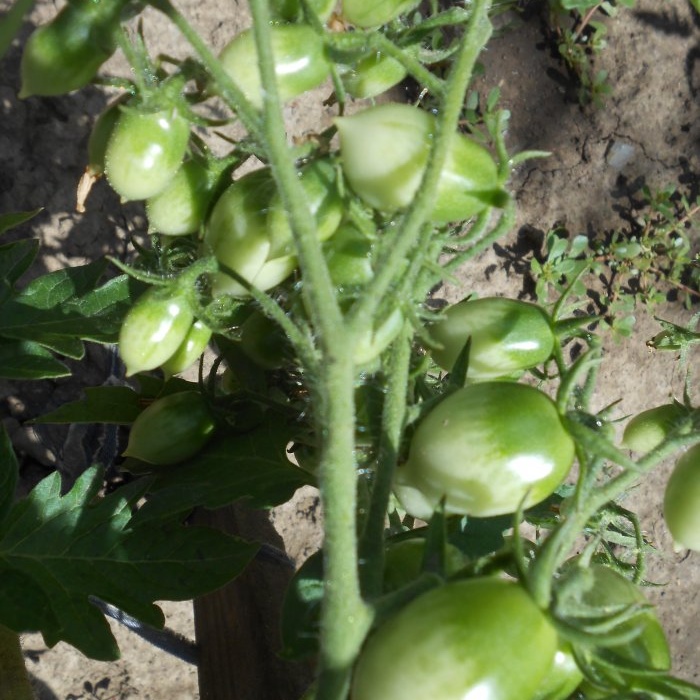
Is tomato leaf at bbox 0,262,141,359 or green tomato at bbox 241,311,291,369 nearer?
green tomato at bbox 241,311,291,369

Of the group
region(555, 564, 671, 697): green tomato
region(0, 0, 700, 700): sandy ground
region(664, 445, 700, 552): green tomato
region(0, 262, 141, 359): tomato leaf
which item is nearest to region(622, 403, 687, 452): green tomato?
region(664, 445, 700, 552): green tomato

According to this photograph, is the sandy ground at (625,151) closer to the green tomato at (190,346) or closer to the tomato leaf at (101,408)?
the tomato leaf at (101,408)

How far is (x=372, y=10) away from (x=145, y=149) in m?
0.27

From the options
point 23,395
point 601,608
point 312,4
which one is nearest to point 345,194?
point 312,4

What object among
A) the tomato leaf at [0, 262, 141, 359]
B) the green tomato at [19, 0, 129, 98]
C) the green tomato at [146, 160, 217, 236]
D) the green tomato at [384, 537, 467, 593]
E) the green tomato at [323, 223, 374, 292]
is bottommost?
the green tomato at [384, 537, 467, 593]

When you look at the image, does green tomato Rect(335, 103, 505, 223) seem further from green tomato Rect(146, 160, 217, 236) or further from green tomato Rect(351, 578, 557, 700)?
green tomato Rect(351, 578, 557, 700)

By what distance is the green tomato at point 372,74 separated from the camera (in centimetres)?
83

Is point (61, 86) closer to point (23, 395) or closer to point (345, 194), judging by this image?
point (345, 194)

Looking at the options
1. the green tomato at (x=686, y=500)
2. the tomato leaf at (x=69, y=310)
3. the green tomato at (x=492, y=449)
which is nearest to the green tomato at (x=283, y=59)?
the green tomato at (x=492, y=449)

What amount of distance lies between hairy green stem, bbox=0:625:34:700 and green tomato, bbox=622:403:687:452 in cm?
89

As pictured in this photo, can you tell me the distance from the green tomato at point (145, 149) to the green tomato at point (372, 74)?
21cm

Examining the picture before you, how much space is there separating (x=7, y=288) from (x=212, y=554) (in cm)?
49

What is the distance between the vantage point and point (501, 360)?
2.76ft

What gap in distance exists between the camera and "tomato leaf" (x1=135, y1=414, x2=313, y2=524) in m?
0.94
